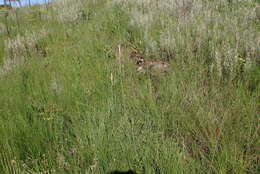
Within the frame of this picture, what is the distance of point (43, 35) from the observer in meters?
4.27

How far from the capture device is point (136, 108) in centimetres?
188

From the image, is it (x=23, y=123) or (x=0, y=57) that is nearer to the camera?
(x=23, y=123)

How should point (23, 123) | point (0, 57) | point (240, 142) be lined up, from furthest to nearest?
point (0, 57) < point (23, 123) < point (240, 142)

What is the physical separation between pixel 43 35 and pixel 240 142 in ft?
13.8

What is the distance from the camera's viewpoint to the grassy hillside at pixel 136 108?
1311mm

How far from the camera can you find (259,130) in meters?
1.43

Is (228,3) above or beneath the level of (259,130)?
above

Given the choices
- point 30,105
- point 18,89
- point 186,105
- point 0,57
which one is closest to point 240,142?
point 186,105

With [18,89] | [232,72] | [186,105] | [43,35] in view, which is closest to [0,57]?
[43,35]

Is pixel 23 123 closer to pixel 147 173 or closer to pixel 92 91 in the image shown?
pixel 92 91

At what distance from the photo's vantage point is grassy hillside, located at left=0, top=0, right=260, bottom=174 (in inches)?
51.6

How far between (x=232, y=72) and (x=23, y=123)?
209 centimetres

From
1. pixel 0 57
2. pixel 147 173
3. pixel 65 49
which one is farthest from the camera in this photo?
pixel 0 57

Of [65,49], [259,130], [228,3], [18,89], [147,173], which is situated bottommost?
[147,173]
